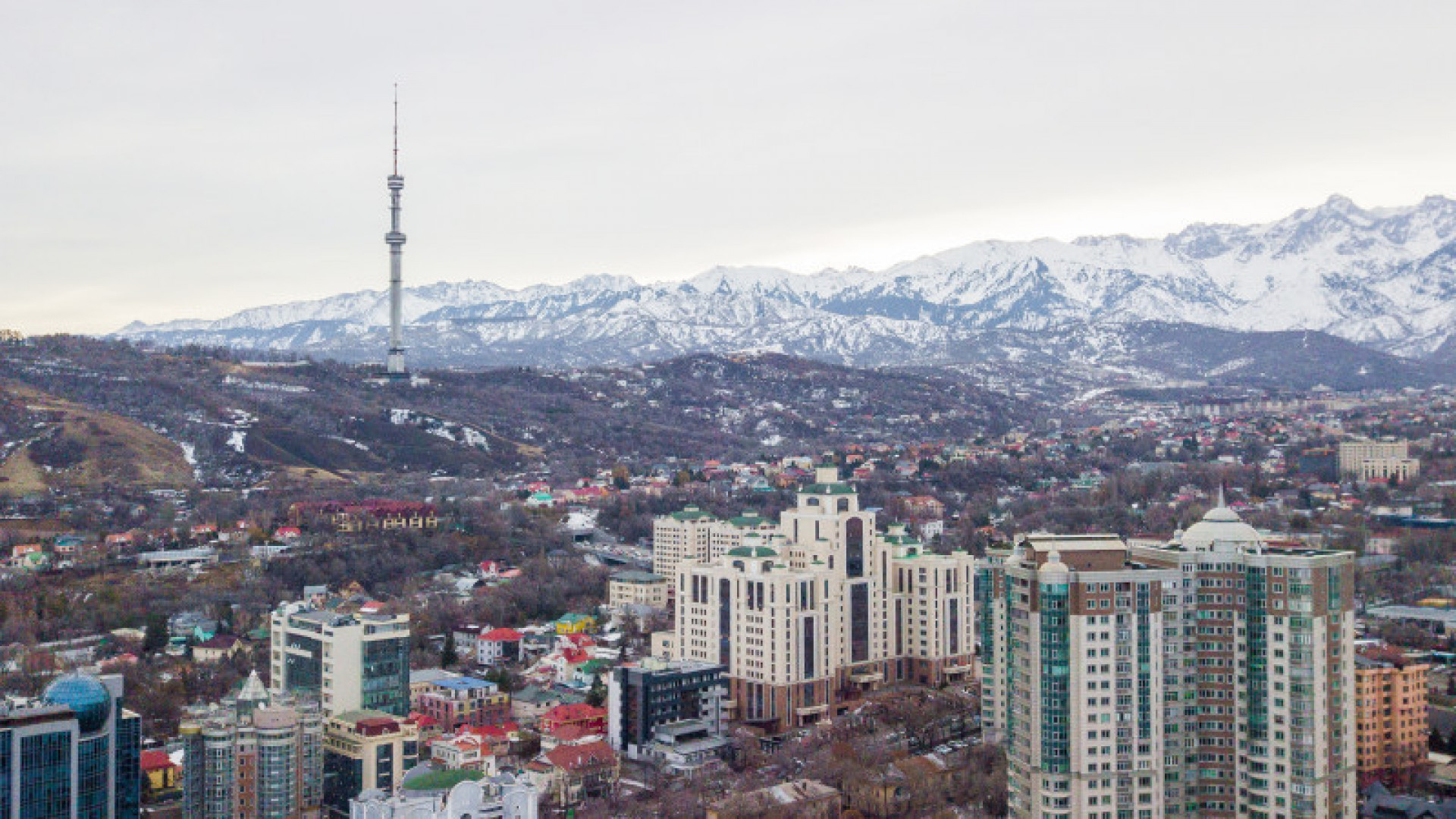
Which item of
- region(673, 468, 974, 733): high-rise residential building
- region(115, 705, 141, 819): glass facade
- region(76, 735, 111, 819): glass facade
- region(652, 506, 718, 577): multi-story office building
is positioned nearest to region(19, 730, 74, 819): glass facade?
region(76, 735, 111, 819): glass facade

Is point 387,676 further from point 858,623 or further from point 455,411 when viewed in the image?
point 455,411

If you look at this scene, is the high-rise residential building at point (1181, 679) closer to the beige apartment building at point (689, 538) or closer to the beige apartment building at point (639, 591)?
the beige apartment building at point (689, 538)

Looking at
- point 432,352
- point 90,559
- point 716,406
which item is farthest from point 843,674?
point 432,352

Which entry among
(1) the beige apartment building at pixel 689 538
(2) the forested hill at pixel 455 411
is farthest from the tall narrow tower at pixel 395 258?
(1) the beige apartment building at pixel 689 538

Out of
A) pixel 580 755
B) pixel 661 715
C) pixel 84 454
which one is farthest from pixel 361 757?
pixel 84 454

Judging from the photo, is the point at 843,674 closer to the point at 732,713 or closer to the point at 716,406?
the point at 732,713

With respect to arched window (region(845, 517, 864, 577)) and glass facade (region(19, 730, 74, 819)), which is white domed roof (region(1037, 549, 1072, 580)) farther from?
glass facade (region(19, 730, 74, 819))
